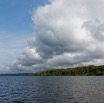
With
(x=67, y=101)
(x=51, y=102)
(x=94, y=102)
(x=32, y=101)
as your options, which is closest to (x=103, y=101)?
(x=94, y=102)

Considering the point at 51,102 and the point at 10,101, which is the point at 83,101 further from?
the point at 10,101

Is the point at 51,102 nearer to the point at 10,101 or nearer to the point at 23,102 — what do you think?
the point at 23,102

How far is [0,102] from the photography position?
66.1 meters

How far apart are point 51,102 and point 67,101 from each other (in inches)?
189

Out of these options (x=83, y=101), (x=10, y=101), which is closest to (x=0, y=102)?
(x=10, y=101)

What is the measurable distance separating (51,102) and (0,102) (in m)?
15.1

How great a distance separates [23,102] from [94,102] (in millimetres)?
20119

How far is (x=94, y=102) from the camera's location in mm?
62094

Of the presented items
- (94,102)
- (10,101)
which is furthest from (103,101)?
(10,101)

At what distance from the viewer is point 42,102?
211 feet

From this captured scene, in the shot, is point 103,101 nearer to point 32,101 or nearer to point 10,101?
point 32,101

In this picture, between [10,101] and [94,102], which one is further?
[10,101]

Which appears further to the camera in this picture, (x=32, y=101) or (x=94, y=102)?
(x=32, y=101)

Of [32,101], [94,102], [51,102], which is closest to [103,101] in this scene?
[94,102]
